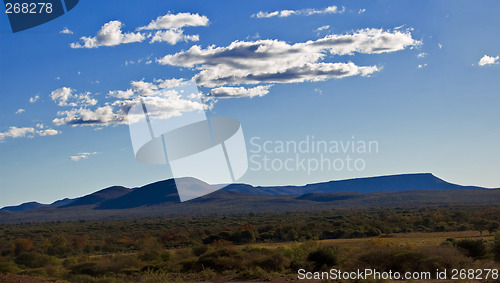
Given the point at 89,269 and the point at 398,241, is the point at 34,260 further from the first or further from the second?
the point at 398,241

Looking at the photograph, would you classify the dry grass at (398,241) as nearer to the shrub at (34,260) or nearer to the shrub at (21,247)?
the shrub at (34,260)

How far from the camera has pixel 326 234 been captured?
66.5 meters

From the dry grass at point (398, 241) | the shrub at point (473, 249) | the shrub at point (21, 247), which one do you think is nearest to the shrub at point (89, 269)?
the dry grass at point (398, 241)

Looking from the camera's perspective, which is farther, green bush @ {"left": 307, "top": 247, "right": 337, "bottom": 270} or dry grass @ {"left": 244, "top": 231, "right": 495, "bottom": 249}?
dry grass @ {"left": 244, "top": 231, "right": 495, "bottom": 249}

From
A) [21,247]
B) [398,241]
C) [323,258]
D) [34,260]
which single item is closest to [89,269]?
[34,260]

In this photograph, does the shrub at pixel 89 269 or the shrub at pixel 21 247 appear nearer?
the shrub at pixel 89 269

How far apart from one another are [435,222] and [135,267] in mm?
50345

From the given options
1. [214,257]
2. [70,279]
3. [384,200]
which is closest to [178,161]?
[214,257]

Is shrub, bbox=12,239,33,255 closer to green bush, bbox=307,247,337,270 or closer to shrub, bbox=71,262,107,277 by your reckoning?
shrub, bbox=71,262,107,277

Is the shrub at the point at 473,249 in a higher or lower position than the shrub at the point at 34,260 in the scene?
lower

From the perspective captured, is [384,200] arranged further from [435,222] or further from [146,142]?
[146,142]

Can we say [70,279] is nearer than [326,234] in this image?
Yes

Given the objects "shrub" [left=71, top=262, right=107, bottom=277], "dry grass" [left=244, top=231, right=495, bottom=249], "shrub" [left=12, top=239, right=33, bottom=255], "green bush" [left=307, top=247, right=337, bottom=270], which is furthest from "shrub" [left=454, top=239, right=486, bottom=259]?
"shrub" [left=12, top=239, right=33, bottom=255]

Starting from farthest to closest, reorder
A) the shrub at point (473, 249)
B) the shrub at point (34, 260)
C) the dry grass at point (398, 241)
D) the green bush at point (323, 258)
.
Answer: the dry grass at point (398, 241), the shrub at point (34, 260), the green bush at point (323, 258), the shrub at point (473, 249)
